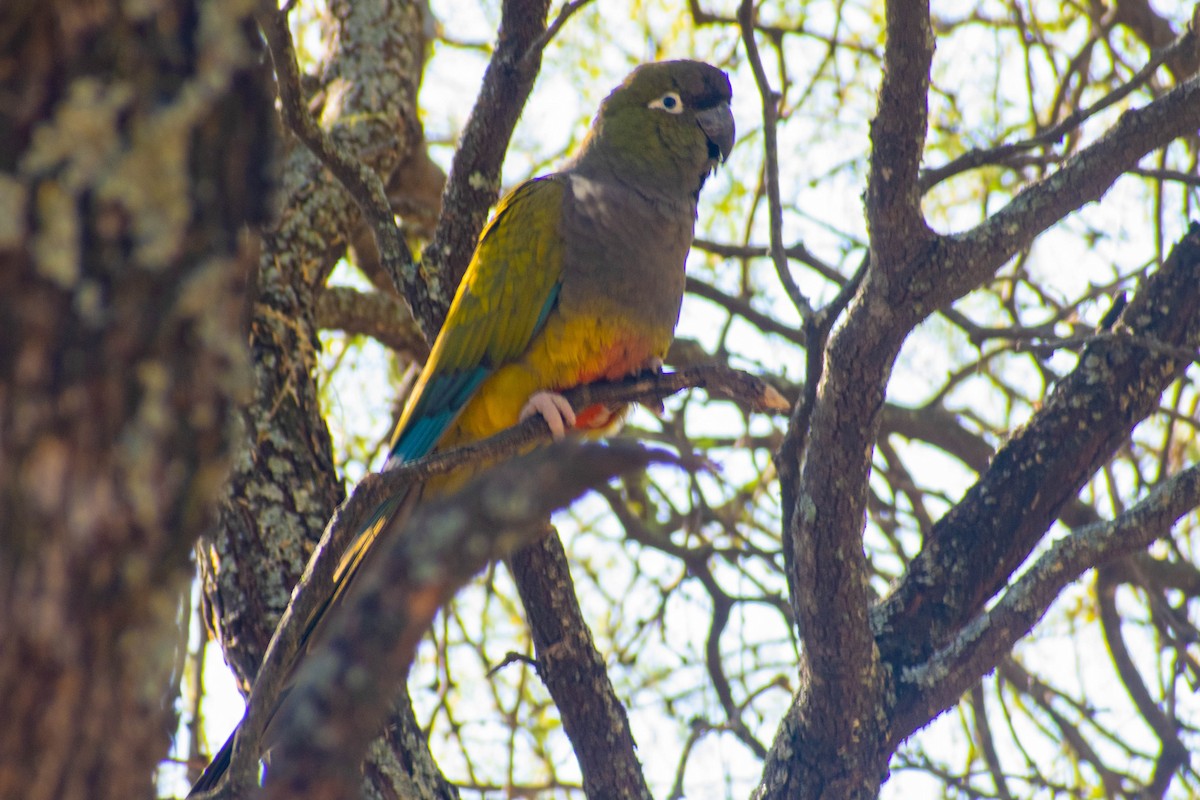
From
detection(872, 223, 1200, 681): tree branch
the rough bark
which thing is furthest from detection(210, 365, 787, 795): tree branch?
detection(872, 223, 1200, 681): tree branch

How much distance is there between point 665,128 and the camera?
4.13 metres

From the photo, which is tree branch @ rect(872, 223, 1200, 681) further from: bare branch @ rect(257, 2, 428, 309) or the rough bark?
bare branch @ rect(257, 2, 428, 309)

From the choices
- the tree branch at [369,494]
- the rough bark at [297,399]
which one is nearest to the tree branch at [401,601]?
the tree branch at [369,494]

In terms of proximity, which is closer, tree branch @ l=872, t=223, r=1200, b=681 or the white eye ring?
tree branch @ l=872, t=223, r=1200, b=681

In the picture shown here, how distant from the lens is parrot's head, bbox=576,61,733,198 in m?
4.03

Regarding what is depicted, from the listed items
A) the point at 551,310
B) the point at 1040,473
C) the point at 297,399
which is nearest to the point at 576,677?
the point at 551,310

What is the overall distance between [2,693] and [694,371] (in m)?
2.22

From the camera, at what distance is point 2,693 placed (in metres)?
0.96

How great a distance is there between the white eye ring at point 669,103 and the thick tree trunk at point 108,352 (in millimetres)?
3224

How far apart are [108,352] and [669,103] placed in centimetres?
342

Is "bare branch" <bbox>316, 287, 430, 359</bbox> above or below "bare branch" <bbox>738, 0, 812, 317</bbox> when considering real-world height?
above

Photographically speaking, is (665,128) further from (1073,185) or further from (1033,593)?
(1033,593)

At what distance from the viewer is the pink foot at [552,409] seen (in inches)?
131

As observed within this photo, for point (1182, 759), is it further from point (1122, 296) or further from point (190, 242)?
point (190, 242)
